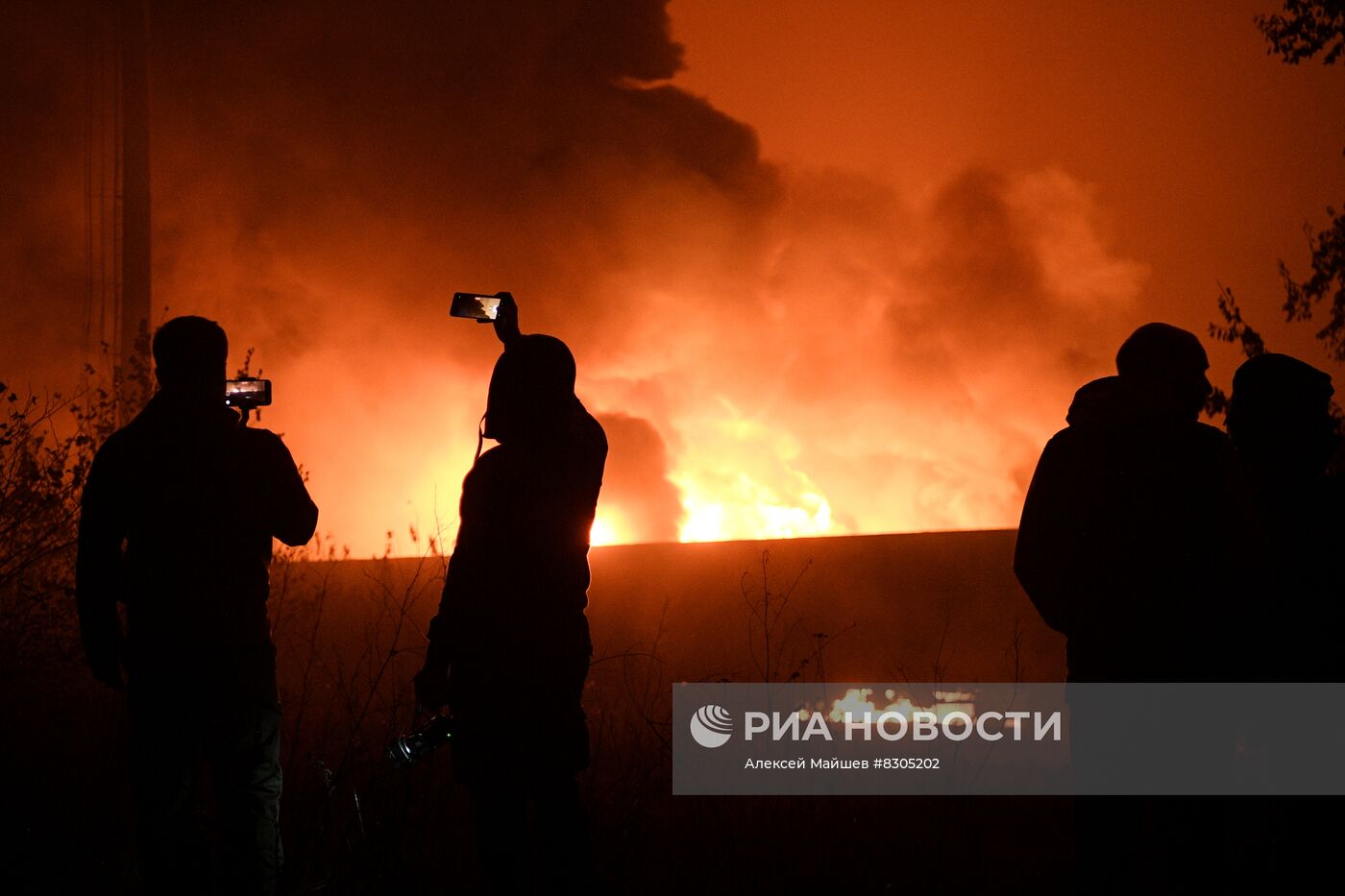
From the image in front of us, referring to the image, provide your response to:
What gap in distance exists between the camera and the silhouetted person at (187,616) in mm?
2723

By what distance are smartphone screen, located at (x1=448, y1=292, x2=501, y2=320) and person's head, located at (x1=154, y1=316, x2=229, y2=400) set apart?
2.43 ft

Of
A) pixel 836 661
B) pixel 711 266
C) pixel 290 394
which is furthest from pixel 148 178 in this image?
pixel 836 661

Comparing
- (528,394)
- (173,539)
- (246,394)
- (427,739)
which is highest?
(246,394)

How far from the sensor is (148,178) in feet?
50.5

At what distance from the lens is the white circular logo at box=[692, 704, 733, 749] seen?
5660mm

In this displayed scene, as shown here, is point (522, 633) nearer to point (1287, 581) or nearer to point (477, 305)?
point (477, 305)

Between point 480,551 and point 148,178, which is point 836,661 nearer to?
point 480,551

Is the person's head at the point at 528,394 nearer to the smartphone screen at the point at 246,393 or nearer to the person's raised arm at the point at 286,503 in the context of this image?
the person's raised arm at the point at 286,503

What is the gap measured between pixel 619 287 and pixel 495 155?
390cm

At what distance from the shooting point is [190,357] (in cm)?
288

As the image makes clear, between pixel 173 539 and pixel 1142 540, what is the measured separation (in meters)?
2.75

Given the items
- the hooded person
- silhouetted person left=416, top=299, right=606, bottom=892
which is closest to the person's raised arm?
silhouetted person left=416, top=299, right=606, bottom=892

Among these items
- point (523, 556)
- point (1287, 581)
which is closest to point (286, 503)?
point (523, 556)

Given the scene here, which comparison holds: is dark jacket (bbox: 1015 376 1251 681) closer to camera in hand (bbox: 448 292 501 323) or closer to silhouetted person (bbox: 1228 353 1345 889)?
silhouetted person (bbox: 1228 353 1345 889)
